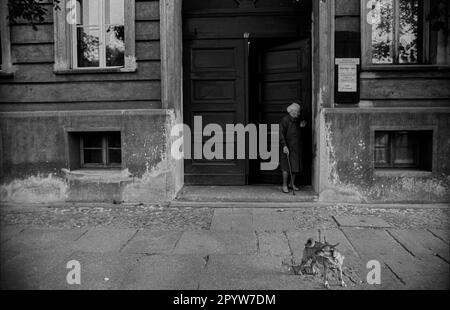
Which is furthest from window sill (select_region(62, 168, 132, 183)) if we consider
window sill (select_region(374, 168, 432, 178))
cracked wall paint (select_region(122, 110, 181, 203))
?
window sill (select_region(374, 168, 432, 178))

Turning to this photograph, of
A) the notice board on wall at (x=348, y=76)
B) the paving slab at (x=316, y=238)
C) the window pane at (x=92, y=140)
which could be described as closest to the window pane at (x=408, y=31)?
the notice board on wall at (x=348, y=76)

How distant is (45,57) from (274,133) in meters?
4.89

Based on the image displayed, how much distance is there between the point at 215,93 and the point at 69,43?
305cm

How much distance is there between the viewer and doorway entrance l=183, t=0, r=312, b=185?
8.04m

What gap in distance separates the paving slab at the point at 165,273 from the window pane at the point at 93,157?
12.6ft

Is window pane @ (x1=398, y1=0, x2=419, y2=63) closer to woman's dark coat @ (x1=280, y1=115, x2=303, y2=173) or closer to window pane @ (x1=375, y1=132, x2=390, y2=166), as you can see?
window pane @ (x1=375, y1=132, x2=390, y2=166)

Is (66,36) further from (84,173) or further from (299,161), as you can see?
(299,161)

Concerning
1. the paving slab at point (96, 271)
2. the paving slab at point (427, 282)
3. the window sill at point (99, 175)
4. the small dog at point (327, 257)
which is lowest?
the paving slab at point (427, 282)

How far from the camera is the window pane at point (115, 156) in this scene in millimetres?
7823

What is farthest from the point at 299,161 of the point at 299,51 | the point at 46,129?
the point at 46,129

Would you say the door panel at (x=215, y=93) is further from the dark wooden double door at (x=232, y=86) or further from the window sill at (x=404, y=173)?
the window sill at (x=404, y=173)

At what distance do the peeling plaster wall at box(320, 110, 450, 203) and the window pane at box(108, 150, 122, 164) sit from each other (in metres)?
4.07

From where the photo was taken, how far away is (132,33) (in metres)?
7.36

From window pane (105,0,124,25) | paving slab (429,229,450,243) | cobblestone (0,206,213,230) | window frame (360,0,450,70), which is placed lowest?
paving slab (429,229,450,243)
